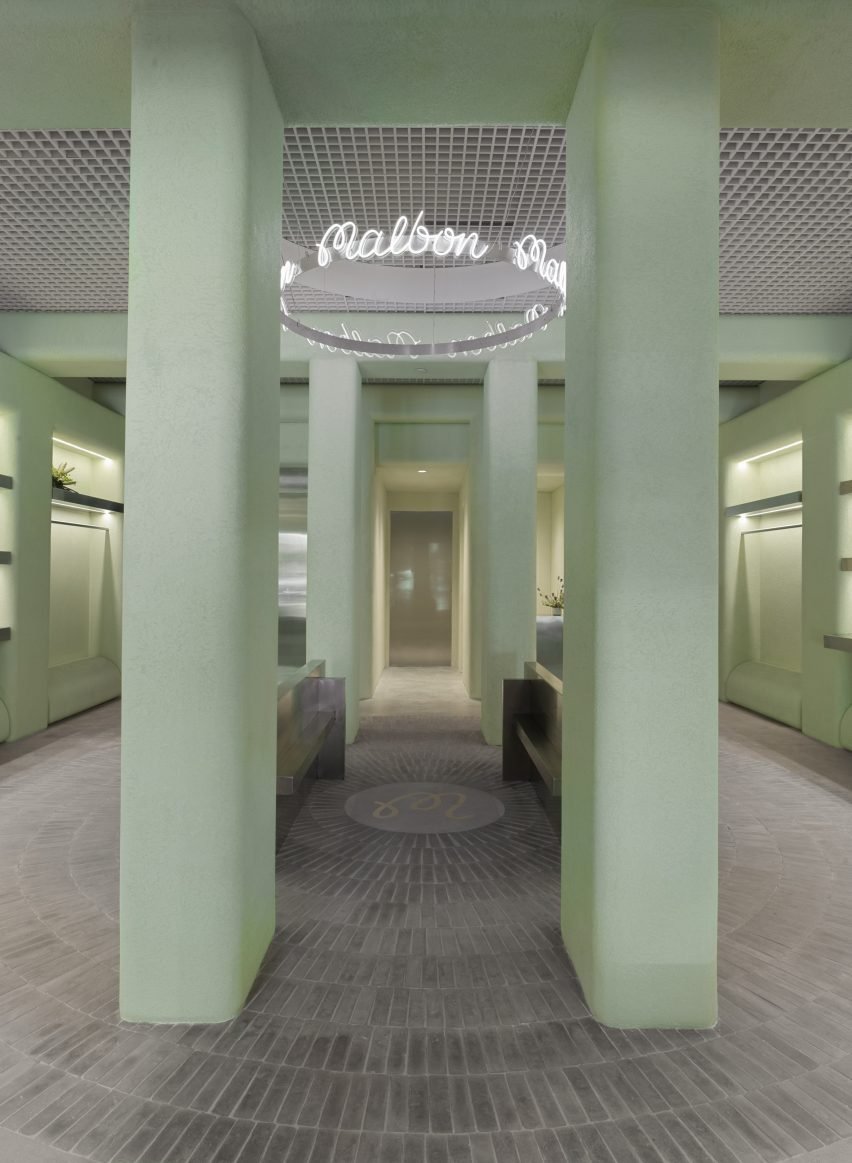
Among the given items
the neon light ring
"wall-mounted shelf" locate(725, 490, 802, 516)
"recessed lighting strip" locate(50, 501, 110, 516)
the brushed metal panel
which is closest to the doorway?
the brushed metal panel

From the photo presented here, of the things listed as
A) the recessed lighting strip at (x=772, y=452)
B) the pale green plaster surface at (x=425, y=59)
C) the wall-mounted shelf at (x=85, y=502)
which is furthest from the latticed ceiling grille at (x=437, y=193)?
the wall-mounted shelf at (x=85, y=502)

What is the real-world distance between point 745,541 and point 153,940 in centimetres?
850

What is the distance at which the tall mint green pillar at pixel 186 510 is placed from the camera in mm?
2320

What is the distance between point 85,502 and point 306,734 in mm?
4924

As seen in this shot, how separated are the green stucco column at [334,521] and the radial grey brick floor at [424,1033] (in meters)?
2.60

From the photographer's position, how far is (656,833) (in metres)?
2.35

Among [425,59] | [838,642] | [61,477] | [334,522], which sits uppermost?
[425,59]

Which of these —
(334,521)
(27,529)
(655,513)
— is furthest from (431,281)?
(27,529)

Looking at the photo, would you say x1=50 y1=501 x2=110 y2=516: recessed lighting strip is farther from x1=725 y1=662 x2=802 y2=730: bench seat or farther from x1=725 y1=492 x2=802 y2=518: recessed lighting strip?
x1=725 y1=662 x2=802 y2=730: bench seat

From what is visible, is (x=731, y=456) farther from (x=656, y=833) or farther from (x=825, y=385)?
(x=656, y=833)

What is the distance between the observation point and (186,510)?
2.34 metres

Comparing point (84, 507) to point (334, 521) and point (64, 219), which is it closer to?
point (334, 521)

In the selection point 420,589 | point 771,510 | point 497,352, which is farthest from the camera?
point 420,589

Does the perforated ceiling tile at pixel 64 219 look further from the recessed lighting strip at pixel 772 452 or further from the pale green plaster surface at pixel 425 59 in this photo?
the recessed lighting strip at pixel 772 452
